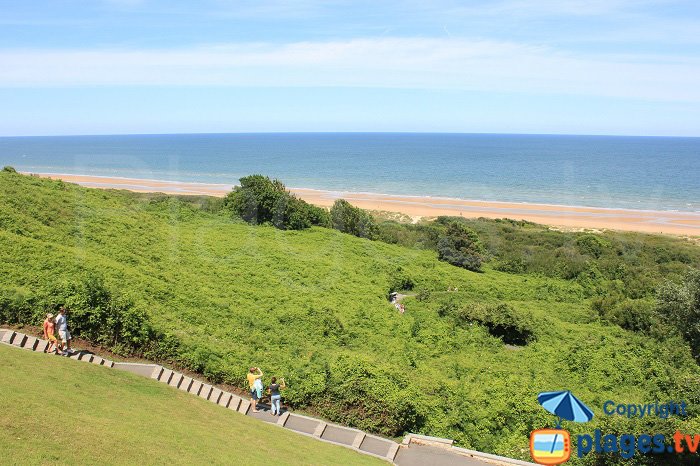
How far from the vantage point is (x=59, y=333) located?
43.2ft

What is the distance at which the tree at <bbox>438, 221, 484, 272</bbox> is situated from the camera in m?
36.6

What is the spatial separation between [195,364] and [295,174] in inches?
3953

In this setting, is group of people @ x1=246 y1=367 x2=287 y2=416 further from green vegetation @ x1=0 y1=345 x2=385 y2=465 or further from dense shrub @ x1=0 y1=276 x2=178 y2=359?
dense shrub @ x1=0 y1=276 x2=178 y2=359

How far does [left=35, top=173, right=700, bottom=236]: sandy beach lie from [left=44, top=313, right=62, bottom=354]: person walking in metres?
52.3

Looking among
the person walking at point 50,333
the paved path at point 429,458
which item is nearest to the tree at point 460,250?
the paved path at point 429,458

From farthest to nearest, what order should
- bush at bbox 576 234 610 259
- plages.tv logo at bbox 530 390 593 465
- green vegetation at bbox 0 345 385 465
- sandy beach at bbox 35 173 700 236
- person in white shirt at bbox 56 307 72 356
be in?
sandy beach at bbox 35 173 700 236 → bush at bbox 576 234 610 259 → person in white shirt at bbox 56 307 72 356 → green vegetation at bbox 0 345 385 465 → plages.tv logo at bbox 530 390 593 465

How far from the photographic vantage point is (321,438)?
12.9 m

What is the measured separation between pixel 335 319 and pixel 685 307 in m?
14.4

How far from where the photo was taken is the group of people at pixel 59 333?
42.8ft

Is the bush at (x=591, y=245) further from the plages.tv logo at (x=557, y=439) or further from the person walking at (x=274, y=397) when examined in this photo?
the plages.tv logo at (x=557, y=439)

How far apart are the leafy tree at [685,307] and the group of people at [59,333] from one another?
21999 mm

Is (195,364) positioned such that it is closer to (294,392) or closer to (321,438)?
(294,392)

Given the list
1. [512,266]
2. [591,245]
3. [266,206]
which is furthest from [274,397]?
[591,245]

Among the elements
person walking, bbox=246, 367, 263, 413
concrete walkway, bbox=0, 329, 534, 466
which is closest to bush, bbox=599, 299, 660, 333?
concrete walkway, bbox=0, 329, 534, 466
